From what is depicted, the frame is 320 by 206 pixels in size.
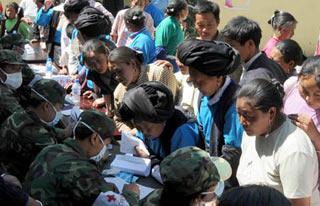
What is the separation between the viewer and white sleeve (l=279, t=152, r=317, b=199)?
6.10ft

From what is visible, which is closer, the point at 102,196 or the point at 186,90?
the point at 102,196

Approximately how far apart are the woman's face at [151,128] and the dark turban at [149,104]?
29 mm

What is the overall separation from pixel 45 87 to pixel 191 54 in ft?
3.65

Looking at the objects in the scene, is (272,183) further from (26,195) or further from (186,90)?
(186,90)

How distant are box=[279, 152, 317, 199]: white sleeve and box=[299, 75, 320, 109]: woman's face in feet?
1.45

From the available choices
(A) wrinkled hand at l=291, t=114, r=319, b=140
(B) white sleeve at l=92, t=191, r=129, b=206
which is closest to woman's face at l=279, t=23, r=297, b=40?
(A) wrinkled hand at l=291, t=114, r=319, b=140

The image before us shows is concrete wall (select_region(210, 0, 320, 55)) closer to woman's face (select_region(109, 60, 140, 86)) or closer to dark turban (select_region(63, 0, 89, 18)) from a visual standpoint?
dark turban (select_region(63, 0, 89, 18))

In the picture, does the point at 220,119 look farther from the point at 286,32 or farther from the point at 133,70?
the point at 286,32

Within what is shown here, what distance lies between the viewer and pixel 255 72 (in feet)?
9.21

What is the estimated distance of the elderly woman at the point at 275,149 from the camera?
1.87 metres

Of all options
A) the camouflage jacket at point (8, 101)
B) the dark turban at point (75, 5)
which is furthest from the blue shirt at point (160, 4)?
the camouflage jacket at point (8, 101)

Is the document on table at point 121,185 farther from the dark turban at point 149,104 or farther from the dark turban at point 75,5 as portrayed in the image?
the dark turban at point 75,5

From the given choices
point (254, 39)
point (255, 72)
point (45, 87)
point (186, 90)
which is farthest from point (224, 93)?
point (45, 87)

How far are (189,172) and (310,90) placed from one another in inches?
32.3
